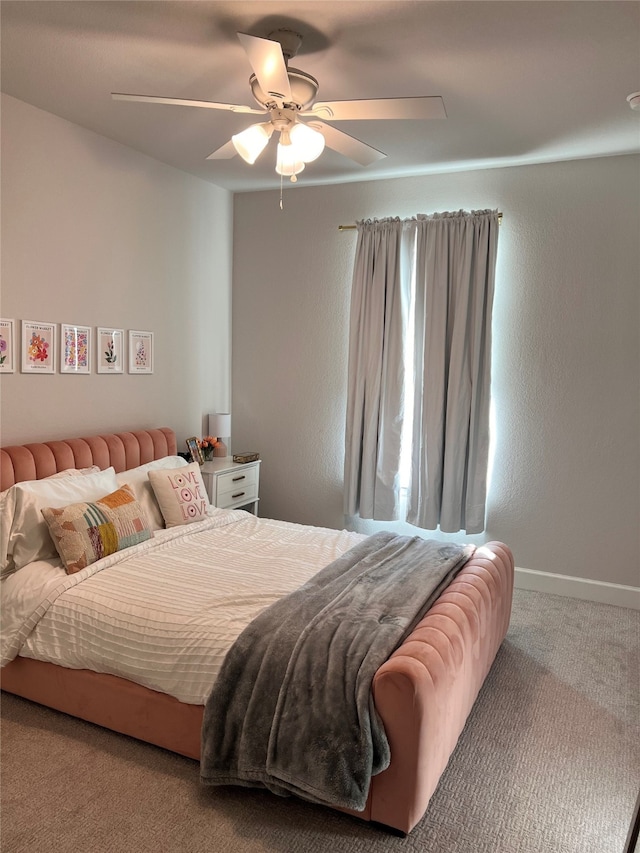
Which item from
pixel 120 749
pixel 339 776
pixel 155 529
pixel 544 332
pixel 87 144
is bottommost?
pixel 120 749

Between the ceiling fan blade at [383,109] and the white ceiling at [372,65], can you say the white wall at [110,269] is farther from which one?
the ceiling fan blade at [383,109]

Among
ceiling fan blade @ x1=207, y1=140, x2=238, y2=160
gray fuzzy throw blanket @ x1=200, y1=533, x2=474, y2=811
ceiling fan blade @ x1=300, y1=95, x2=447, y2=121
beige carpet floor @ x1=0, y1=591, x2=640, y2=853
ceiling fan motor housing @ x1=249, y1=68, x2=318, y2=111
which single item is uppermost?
ceiling fan motor housing @ x1=249, y1=68, x2=318, y2=111

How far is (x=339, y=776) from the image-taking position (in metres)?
2.01

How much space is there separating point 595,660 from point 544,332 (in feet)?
6.52

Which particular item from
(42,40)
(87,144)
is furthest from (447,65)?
(87,144)

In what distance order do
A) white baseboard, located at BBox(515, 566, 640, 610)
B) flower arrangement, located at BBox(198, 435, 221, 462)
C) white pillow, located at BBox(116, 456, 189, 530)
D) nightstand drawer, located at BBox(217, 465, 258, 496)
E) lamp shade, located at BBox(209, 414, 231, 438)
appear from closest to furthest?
white pillow, located at BBox(116, 456, 189, 530) → white baseboard, located at BBox(515, 566, 640, 610) → nightstand drawer, located at BBox(217, 465, 258, 496) → flower arrangement, located at BBox(198, 435, 221, 462) → lamp shade, located at BBox(209, 414, 231, 438)

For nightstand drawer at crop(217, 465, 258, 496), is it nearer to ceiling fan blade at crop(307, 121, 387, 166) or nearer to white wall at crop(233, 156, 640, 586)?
white wall at crop(233, 156, 640, 586)

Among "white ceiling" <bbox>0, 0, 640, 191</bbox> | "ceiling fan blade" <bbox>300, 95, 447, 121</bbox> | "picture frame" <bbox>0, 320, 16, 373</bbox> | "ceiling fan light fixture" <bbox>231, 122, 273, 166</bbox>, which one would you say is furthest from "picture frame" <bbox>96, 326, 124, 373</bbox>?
"ceiling fan blade" <bbox>300, 95, 447, 121</bbox>

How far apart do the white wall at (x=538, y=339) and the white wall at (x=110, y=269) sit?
558 mm

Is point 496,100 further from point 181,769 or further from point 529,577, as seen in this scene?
point 181,769

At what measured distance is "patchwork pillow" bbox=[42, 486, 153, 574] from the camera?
2.87 meters

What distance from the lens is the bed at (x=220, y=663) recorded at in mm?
2047

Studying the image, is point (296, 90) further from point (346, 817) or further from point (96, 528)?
point (346, 817)

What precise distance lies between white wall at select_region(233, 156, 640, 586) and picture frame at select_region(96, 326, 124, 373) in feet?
4.47
